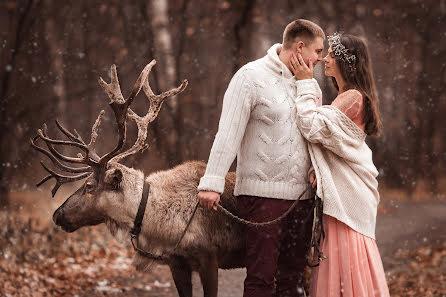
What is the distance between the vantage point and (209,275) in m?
4.43

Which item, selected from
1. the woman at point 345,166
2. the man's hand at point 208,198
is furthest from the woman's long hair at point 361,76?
the man's hand at point 208,198

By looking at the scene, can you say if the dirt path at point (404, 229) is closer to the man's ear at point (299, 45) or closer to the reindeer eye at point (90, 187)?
the reindeer eye at point (90, 187)

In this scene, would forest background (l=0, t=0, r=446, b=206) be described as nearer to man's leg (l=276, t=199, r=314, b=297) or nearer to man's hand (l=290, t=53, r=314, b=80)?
man's leg (l=276, t=199, r=314, b=297)

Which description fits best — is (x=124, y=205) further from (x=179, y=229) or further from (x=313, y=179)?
(x=313, y=179)

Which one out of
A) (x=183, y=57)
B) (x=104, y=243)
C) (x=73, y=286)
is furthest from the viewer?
(x=183, y=57)

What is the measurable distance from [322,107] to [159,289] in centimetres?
415

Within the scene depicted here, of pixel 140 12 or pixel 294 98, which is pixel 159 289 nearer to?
pixel 294 98

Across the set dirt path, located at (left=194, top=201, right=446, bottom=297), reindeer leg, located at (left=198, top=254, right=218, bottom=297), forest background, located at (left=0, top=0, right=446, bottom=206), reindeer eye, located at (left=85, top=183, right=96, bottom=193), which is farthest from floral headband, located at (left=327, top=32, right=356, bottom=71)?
forest background, located at (left=0, top=0, right=446, bottom=206)

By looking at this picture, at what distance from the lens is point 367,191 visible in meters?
4.11

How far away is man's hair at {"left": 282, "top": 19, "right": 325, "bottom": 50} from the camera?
4.04m

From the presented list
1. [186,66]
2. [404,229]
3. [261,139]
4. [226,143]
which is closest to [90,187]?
[226,143]

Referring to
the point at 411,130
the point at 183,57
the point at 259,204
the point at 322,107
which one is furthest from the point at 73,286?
the point at 411,130

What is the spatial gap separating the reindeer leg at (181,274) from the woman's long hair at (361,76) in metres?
1.60

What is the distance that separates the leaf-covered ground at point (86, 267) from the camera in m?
7.13
